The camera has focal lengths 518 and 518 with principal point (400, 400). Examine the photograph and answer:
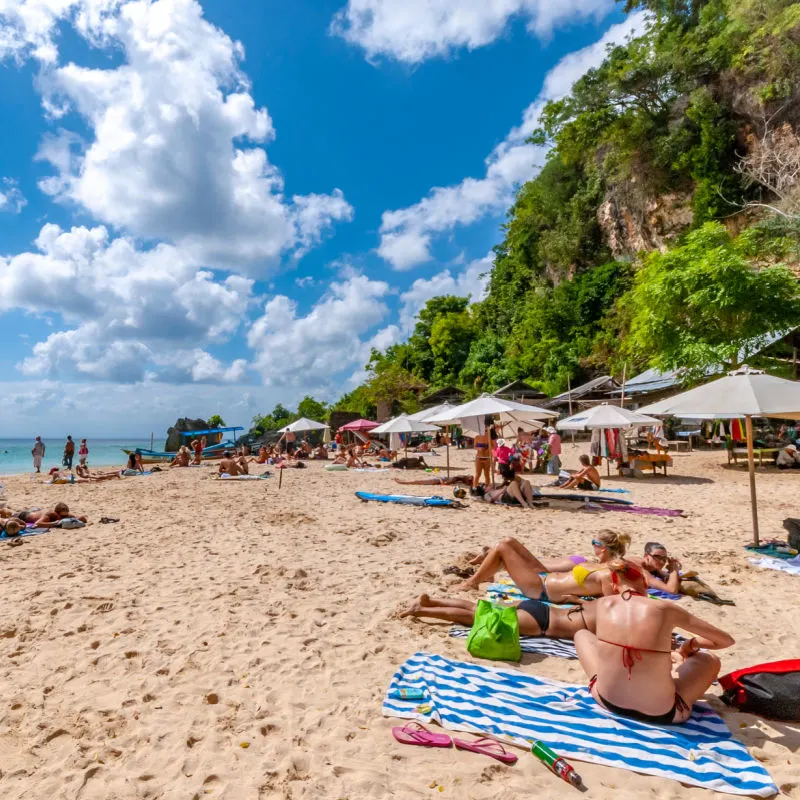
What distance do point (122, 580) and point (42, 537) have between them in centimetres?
369

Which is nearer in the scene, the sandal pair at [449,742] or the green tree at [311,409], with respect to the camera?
the sandal pair at [449,742]

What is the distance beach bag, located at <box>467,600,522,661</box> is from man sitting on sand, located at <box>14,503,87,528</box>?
332 inches

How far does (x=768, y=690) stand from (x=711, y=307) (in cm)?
1625

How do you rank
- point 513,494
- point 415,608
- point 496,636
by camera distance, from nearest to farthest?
point 496,636, point 415,608, point 513,494

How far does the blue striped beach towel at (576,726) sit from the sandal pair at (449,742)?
0.27 ft

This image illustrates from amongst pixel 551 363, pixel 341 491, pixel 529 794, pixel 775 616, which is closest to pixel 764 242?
pixel 551 363

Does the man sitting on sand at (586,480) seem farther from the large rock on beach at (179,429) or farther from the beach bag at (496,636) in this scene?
the large rock on beach at (179,429)

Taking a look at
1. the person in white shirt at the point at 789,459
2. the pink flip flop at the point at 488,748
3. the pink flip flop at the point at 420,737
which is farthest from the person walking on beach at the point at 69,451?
the person in white shirt at the point at 789,459

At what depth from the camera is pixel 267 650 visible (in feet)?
13.2

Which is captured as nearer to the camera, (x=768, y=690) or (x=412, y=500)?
(x=768, y=690)

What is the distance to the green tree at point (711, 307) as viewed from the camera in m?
16.2

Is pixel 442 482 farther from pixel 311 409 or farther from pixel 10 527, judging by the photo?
pixel 311 409

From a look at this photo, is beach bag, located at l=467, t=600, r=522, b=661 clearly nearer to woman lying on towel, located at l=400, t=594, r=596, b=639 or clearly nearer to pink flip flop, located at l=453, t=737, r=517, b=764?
woman lying on towel, located at l=400, t=594, r=596, b=639

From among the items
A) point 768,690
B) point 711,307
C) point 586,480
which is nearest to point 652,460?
point 586,480
